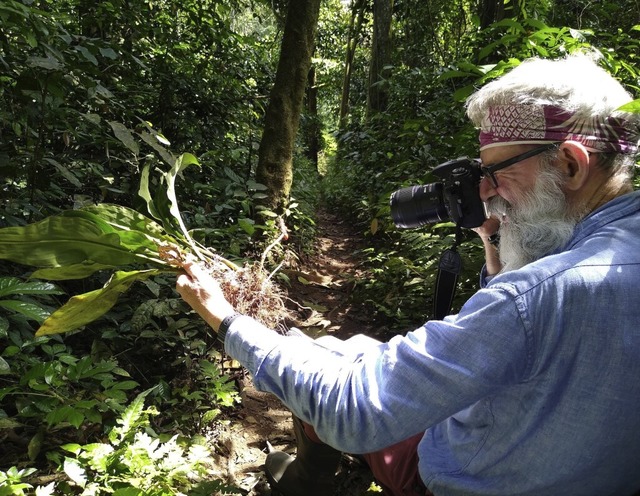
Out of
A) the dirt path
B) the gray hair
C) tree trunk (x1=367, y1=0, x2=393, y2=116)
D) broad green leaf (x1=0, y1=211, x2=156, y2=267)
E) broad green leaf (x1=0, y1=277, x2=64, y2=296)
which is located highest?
tree trunk (x1=367, y1=0, x2=393, y2=116)

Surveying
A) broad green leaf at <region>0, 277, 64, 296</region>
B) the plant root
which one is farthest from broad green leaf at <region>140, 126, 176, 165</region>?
broad green leaf at <region>0, 277, 64, 296</region>

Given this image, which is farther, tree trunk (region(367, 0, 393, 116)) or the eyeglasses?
tree trunk (region(367, 0, 393, 116))

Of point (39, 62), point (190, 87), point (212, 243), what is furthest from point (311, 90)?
point (39, 62)

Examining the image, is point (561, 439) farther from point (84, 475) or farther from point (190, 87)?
point (190, 87)

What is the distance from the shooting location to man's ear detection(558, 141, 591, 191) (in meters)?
1.19

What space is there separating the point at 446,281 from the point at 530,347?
34.2 inches

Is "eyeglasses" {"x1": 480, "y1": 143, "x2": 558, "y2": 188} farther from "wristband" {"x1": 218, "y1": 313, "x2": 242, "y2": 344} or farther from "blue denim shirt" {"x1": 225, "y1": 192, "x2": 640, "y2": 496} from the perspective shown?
"wristband" {"x1": 218, "y1": 313, "x2": 242, "y2": 344}

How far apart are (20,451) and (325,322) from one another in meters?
2.08

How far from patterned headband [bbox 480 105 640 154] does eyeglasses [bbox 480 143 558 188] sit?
0.8 inches

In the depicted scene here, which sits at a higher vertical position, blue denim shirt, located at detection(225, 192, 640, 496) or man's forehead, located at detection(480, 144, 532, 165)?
man's forehead, located at detection(480, 144, 532, 165)

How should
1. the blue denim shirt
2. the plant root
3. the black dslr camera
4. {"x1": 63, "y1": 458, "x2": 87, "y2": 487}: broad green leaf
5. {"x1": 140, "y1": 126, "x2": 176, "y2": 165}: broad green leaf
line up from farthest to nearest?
1. {"x1": 140, "y1": 126, "x2": 176, "y2": 165}: broad green leaf
2. the plant root
3. the black dslr camera
4. {"x1": 63, "y1": 458, "x2": 87, "y2": 487}: broad green leaf
5. the blue denim shirt

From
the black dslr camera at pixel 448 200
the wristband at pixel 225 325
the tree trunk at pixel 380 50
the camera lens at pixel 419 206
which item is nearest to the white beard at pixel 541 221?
the black dslr camera at pixel 448 200

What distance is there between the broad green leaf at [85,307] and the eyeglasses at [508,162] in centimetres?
143

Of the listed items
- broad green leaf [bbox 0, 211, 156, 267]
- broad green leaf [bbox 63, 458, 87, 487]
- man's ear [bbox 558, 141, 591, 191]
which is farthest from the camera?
broad green leaf [bbox 0, 211, 156, 267]
